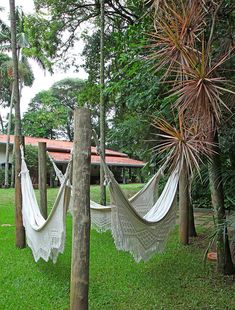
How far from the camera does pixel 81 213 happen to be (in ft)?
5.99

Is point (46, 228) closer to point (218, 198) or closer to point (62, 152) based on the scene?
point (218, 198)

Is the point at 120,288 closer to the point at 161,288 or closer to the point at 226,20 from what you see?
the point at 161,288

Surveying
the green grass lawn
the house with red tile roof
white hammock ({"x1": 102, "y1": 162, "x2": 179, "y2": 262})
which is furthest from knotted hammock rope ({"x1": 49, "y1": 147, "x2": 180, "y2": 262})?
the house with red tile roof

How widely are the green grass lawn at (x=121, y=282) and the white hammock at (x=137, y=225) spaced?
0.31m

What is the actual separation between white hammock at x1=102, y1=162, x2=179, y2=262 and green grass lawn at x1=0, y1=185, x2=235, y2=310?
1.01 ft

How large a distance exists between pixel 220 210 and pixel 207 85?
1094 millimetres

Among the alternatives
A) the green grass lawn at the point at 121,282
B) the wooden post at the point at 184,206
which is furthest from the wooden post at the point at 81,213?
the wooden post at the point at 184,206

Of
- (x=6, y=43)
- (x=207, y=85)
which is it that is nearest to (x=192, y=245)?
(x=207, y=85)

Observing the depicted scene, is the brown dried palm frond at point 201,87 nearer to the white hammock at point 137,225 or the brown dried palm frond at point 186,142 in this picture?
the brown dried palm frond at point 186,142

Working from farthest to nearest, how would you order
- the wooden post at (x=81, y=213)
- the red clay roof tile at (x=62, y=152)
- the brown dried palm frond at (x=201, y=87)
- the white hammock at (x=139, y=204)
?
1. the red clay roof tile at (x=62, y=152)
2. the white hammock at (x=139, y=204)
3. the brown dried palm frond at (x=201, y=87)
4. the wooden post at (x=81, y=213)

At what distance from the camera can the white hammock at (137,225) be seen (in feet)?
7.29

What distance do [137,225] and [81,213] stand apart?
67cm

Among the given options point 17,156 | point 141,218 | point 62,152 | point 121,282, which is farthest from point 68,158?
point 141,218

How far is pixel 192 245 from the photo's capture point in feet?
12.5
